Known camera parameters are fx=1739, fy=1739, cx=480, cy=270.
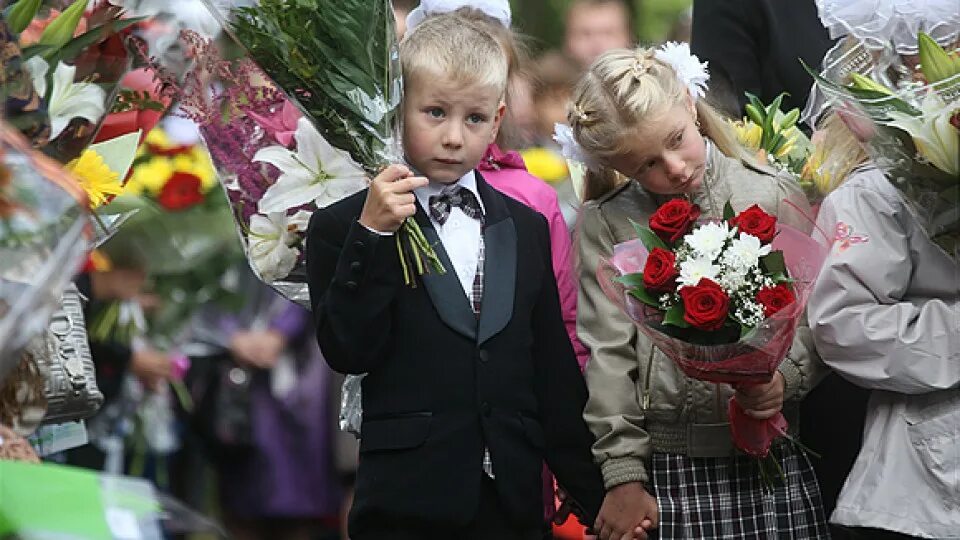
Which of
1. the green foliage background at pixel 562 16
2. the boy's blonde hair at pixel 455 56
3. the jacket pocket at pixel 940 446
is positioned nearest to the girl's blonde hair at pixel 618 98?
the boy's blonde hair at pixel 455 56

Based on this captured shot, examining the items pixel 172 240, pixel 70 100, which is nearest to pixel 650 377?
pixel 70 100

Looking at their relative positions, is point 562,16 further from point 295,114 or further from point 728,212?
point 728,212

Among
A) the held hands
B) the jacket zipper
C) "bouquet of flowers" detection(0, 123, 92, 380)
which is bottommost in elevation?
the held hands

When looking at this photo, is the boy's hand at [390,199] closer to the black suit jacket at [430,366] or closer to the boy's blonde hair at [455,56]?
the black suit jacket at [430,366]

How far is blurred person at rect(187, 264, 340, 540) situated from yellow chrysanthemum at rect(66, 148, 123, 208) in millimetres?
2974

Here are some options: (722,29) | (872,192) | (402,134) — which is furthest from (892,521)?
(722,29)

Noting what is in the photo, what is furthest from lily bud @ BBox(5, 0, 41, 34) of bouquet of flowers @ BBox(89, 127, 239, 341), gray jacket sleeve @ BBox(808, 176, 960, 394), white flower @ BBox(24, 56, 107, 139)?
bouquet of flowers @ BBox(89, 127, 239, 341)

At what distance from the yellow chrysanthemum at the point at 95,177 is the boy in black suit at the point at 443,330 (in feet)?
1.59

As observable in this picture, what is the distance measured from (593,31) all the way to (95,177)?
3195 millimetres

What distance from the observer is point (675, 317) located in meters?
3.92

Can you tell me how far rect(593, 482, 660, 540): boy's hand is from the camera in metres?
4.29

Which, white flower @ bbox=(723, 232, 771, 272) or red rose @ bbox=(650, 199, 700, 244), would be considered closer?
white flower @ bbox=(723, 232, 771, 272)

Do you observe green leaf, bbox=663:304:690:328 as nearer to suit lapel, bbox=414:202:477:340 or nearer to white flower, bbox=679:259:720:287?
white flower, bbox=679:259:720:287

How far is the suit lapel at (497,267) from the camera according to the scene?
4125 millimetres
